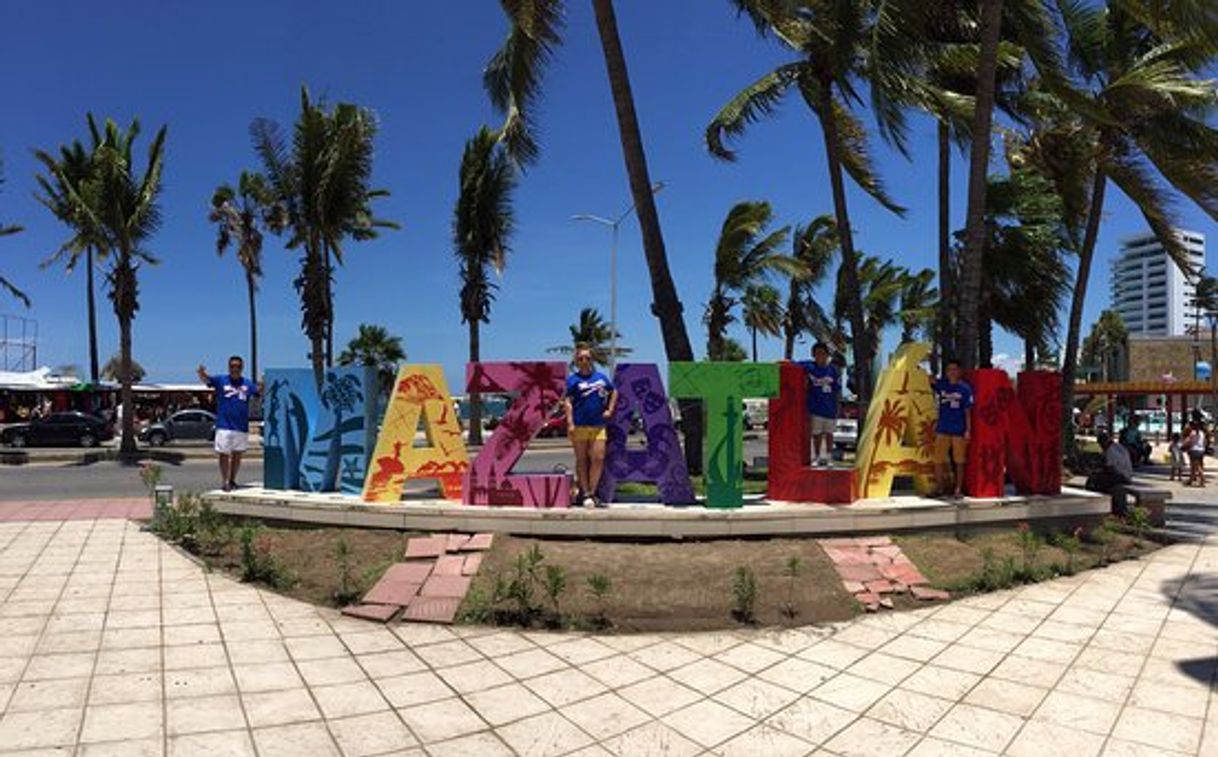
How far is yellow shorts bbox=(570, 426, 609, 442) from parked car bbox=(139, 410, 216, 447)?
85.4 feet

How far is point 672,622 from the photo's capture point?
600 centimetres

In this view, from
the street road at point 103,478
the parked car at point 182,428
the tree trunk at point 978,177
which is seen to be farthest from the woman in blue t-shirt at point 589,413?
the parked car at point 182,428

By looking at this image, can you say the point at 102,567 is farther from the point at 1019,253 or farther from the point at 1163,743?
the point at 1019,253

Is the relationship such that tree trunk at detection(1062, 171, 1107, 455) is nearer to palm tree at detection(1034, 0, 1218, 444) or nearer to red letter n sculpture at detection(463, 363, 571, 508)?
palm tree at detection(1034, 0, 1218, 444)

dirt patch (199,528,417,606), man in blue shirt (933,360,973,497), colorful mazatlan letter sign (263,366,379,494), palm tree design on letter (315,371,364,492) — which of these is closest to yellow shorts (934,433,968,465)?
man in blue shirt (933,360,973,497)

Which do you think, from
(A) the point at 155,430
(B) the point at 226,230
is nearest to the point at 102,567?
(A) the point at 155,430

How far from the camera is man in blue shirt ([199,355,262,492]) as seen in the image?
9.79m

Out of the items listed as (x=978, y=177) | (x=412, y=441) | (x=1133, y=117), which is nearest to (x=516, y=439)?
(x=412, y=441)

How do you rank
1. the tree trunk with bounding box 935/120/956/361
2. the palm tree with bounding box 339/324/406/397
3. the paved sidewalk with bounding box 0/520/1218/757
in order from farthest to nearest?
the palm tree with bounding box 339/324/406/397, the tree trunk with bounding box 935/120/956/361, the paved sidewalk with bounding box 0/520/1218/757

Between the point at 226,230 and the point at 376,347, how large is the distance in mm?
14978

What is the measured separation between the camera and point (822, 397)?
9836 millimetres

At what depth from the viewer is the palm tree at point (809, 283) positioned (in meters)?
29.2

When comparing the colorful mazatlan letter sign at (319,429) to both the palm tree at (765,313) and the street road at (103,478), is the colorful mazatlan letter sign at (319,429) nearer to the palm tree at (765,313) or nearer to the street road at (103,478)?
the street road at (103,478)

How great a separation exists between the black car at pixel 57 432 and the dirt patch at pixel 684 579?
1042 inches
